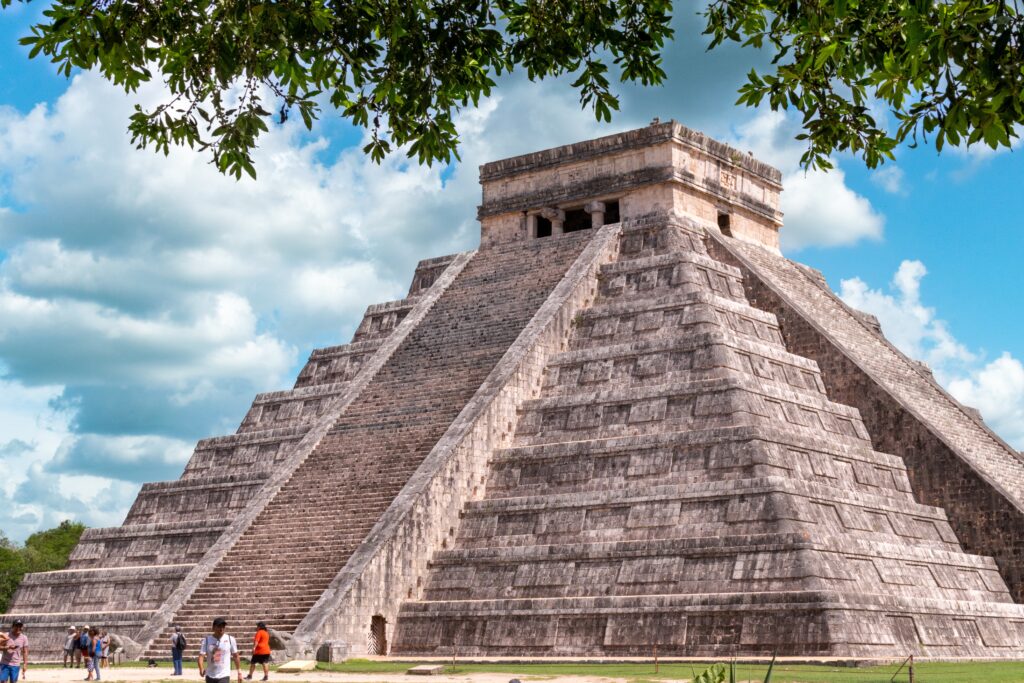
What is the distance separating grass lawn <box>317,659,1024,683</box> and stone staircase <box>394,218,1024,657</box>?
1.08 metres

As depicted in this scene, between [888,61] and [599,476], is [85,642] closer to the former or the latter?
[599,476]

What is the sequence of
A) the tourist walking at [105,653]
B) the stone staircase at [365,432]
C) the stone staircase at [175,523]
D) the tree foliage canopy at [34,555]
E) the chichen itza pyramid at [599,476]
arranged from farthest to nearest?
the tree foliage canopy at [34,555], the stone staircase at [175,523], the stone staircase at [365,432], the tourist walking at [105,653], the chichen itza pyramid at [599,476]

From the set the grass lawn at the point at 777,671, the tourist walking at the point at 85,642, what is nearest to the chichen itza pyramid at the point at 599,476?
the grass lawn at the point at 777,671

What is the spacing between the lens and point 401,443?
1020 inches

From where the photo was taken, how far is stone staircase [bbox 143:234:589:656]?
23375mm

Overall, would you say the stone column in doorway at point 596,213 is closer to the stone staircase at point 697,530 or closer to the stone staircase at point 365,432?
the stone staircase at point 365,432

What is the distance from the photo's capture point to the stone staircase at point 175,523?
26438 millimetres

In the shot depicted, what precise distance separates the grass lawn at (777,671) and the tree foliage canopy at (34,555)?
1133 inches

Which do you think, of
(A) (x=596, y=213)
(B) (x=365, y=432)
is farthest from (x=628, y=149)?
(B) (x=365, y=432)

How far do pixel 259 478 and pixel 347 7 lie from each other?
61.8 feet

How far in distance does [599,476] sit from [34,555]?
132 feet

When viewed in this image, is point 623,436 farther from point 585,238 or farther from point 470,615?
point 585,238

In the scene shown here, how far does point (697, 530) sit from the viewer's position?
21.1 meters

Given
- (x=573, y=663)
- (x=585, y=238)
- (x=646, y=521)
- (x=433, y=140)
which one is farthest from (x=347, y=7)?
(x=585, y=238)
